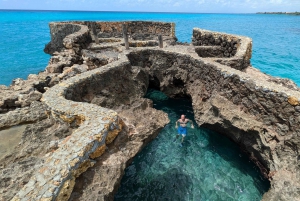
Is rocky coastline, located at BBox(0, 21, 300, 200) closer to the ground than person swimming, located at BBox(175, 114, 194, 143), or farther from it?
farther from it

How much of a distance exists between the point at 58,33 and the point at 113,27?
315 inches

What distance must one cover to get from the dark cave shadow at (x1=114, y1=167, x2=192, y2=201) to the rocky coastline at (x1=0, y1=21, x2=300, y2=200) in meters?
2.61

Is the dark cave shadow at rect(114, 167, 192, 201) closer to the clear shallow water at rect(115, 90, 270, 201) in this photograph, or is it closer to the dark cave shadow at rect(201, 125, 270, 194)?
the clear shallow water at rect(115, 90, 270, 201)

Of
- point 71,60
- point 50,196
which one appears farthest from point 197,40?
point 50,196

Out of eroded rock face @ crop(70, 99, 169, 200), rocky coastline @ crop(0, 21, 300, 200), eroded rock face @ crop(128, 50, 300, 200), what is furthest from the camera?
eroded rock face @ crop(128, 50, 300, 200)

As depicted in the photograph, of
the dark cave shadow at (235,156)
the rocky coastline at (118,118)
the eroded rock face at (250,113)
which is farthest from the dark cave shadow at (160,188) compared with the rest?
the eroded rock face at (250,113)

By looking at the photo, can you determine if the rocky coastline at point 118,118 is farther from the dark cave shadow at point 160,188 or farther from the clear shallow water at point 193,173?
the dark cave shadow at point 160,188

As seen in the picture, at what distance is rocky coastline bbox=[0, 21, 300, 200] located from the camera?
4887mm

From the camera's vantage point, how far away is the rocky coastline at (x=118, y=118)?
4887 mm

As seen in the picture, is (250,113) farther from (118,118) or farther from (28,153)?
(28,153)

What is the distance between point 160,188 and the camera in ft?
30.3

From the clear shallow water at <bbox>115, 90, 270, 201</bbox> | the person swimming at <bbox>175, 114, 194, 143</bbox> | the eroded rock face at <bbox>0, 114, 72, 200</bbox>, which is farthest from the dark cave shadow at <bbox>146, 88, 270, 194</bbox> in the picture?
the eroded rock face at <bbox>0, 114, 72, 200</bbox>

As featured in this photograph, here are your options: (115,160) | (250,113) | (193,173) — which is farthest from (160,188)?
(250,113)

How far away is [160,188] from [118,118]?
470 centimetres
